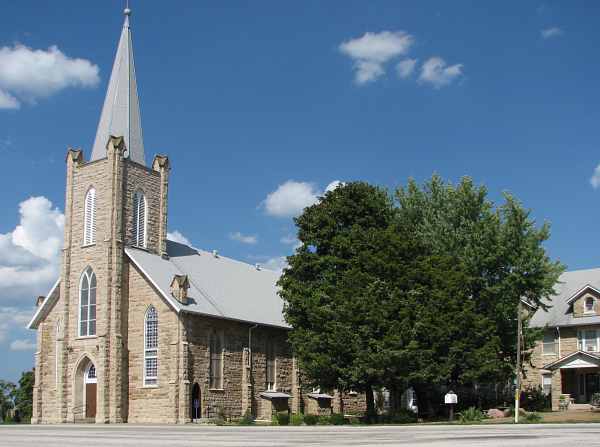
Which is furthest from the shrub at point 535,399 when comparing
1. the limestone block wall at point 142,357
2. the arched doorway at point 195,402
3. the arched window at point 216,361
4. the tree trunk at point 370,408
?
the limestone block wall at point 142,357

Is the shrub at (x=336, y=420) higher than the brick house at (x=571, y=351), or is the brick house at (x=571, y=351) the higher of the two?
the brick house at (x=571, y=351)

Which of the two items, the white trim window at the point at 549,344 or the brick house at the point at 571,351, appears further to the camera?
the white trim window at the point at 549,344

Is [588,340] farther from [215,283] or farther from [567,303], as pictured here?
[215,283]

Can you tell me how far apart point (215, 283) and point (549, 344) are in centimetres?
2541

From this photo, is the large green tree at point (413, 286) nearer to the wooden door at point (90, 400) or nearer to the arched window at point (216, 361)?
the arched window at point (216, 361)

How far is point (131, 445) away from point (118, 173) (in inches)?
1198

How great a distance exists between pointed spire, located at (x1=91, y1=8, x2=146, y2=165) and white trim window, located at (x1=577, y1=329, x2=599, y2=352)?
33.6 meters

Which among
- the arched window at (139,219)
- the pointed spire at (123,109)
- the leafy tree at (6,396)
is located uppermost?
the pointed spire at (123,109)

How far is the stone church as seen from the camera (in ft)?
151

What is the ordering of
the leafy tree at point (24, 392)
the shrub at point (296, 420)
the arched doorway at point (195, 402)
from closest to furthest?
the shrub at point (296, 420) < the arched doorway at point (195, 402) < the leafy tree at point (24, 392)

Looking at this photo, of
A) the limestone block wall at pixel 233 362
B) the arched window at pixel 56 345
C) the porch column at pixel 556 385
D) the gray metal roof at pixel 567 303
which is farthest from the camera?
the gray metal roof at pixel 567 303

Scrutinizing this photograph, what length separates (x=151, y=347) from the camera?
154ft

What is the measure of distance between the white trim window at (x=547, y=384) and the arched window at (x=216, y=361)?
24670 millimetres

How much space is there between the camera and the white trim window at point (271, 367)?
2115 inches
